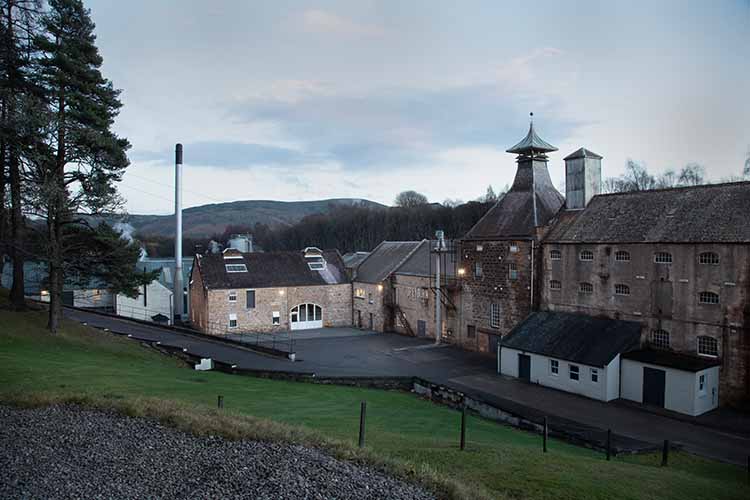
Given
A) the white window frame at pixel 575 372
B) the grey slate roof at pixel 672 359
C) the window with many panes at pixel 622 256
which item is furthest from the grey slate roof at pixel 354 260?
the grey slate roof at pixel 672 359

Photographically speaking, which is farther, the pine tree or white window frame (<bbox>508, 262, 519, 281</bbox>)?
white window frame (<bbox>508, 262, 519, 281</bbox>)

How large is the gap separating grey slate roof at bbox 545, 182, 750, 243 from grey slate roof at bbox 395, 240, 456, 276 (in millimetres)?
8596

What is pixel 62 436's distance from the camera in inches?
351

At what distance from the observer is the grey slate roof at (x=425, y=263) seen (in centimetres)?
3525

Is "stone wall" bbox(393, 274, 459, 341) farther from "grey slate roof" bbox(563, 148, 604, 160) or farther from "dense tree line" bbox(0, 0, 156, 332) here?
"dense tree line" bbox(0, 0, 156, 332)

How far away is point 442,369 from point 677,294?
451 inches

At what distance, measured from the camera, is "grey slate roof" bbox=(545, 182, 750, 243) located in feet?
69.5

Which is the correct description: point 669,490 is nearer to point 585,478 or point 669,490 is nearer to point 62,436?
point 585,478

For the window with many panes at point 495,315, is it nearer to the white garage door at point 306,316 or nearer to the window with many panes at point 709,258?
the window with many panes at point 709,258

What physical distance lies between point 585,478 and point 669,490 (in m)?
1.78

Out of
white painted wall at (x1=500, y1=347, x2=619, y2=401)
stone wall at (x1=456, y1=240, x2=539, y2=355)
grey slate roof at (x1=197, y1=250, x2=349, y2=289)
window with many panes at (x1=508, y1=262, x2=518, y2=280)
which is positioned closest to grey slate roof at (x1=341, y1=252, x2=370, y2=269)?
grey slate roof at (x1=197, y1=250, x2=349, y2=289)

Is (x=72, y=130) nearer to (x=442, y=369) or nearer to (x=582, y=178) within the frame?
(x=442, y=369)

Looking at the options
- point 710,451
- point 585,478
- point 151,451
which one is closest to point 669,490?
point 585,478

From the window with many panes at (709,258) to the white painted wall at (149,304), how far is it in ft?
129
